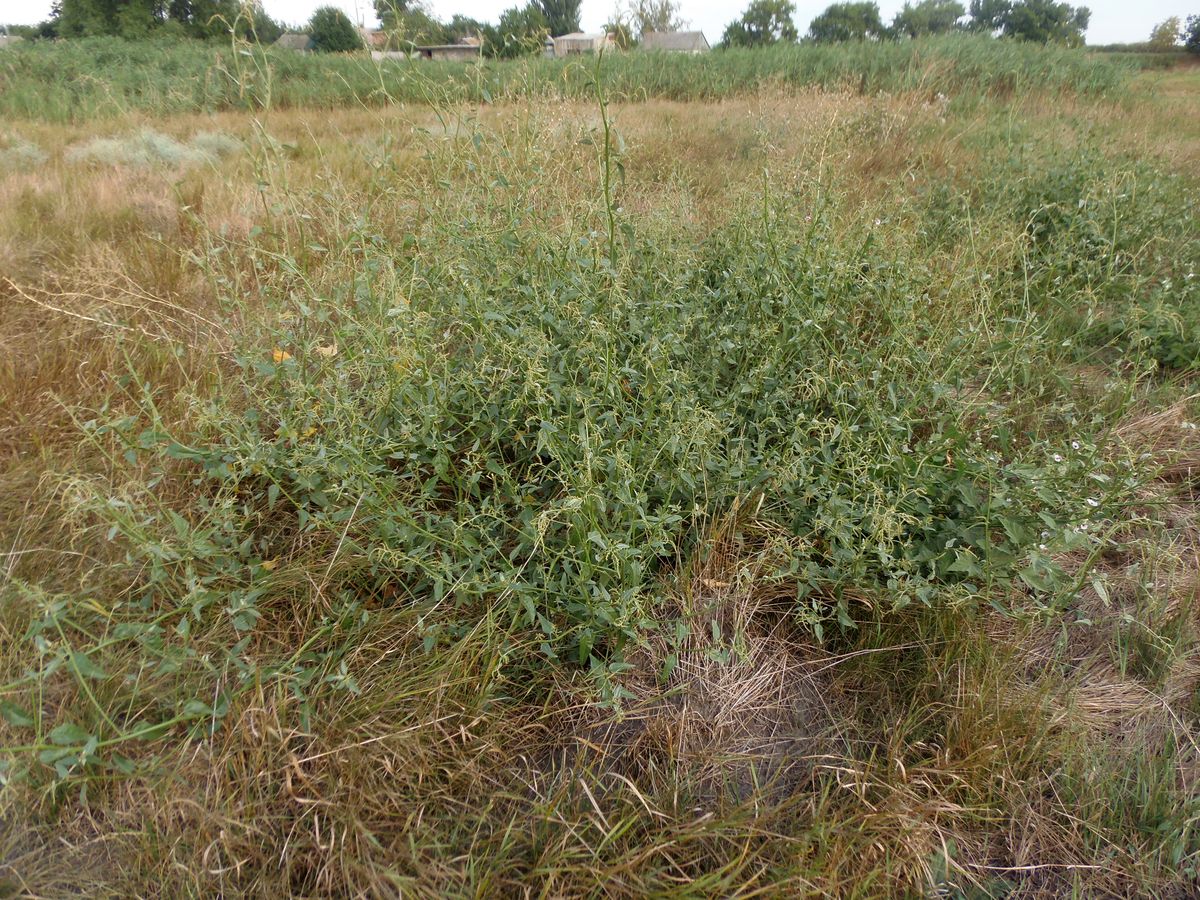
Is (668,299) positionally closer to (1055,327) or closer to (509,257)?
(509,257)

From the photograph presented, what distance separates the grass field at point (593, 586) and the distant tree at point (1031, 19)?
39.0 ft

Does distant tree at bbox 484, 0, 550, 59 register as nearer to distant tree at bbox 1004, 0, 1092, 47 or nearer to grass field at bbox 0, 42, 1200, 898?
grass field at bbox 0, 42, 1200, 898

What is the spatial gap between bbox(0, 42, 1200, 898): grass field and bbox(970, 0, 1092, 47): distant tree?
11894 millimetres

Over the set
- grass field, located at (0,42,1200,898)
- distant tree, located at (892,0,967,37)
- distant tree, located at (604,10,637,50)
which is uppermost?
distant tree, located at (892,0,967,37)

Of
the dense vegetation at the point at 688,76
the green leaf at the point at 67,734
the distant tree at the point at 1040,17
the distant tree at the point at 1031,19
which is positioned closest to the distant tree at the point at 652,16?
the green leaf at the point at 67,734

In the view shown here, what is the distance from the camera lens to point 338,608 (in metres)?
1.85

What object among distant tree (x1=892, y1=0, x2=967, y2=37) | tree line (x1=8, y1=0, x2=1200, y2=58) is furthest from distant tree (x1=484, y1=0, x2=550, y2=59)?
distant tree (x1=892, y1=0, x2=967, y2=37)

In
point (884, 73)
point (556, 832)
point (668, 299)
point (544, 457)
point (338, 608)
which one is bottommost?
point (556, 832)

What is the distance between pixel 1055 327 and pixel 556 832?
3.08m

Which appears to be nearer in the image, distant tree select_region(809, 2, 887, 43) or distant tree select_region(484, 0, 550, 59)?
A: distant tree select_region(484, 0, 550, 59)

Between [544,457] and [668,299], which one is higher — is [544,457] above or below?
below

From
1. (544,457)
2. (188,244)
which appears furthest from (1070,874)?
(188,244)

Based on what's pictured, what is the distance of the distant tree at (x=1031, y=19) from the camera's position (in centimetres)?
1453

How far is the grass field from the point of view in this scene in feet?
4.86
